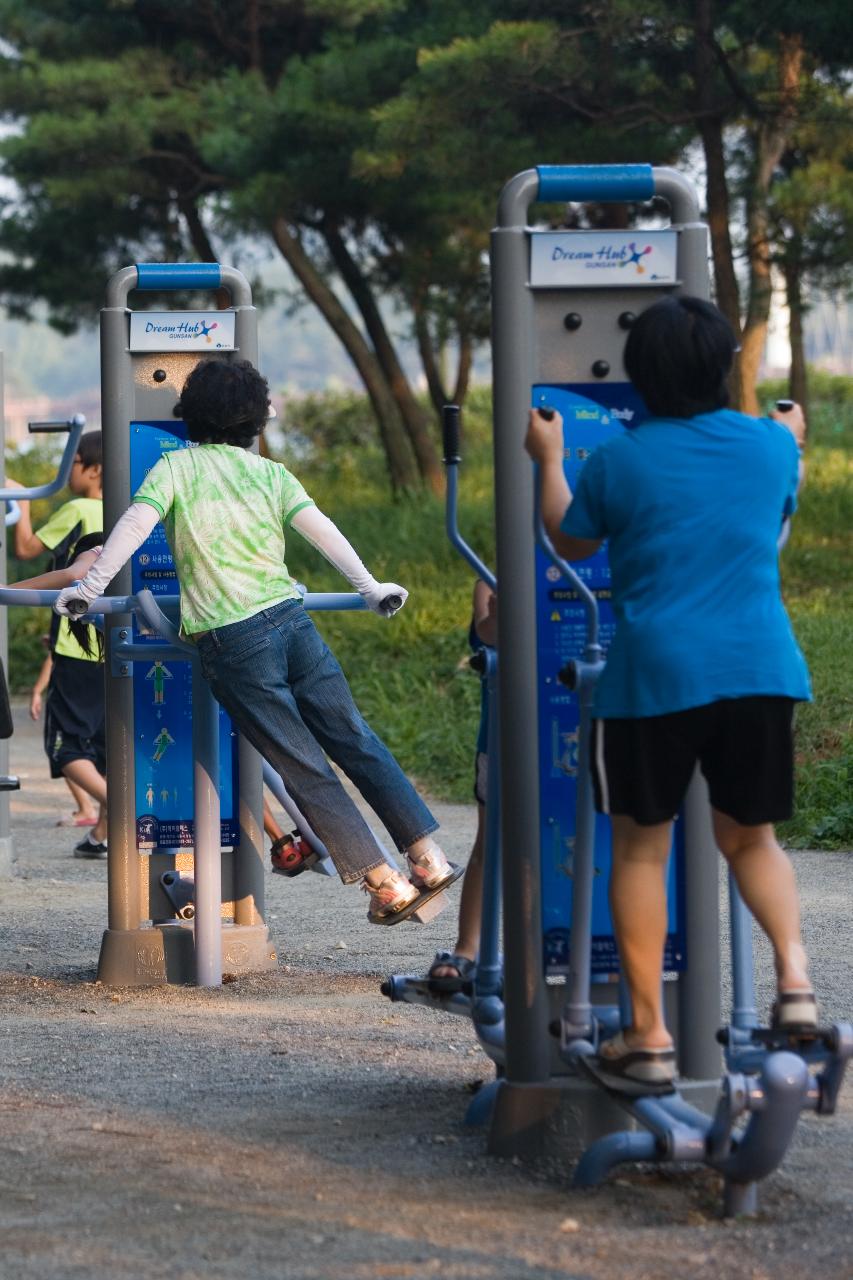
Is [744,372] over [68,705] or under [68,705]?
over

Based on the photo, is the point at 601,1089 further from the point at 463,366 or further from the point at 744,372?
the point at 463,366

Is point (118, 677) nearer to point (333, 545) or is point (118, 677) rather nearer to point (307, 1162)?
point (333, 545)

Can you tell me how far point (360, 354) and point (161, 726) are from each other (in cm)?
1536

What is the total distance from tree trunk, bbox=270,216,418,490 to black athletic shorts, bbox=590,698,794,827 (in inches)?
668

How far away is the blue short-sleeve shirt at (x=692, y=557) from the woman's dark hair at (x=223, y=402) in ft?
6.41

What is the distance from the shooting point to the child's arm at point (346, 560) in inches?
196

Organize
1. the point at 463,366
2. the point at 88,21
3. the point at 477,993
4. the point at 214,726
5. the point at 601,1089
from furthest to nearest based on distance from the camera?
1. the point at 463,366
2. the point at 88,21
3. the point at 214,726
4. the point at 477,993
5. the point at 601,1089

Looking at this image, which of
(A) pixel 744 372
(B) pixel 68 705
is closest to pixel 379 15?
(A) pixel 744 372

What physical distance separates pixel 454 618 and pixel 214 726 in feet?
27.8

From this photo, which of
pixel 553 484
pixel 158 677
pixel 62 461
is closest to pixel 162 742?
pixel 158 677

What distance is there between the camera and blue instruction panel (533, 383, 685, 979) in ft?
12.6

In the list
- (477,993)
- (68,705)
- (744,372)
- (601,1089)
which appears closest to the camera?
(601,1089)

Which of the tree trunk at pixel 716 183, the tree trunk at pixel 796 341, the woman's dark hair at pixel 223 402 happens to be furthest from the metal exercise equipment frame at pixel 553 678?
the tree trunk at pixel 796 341

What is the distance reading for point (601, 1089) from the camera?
3.69m
